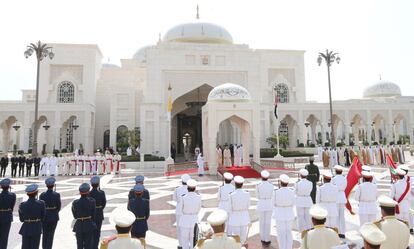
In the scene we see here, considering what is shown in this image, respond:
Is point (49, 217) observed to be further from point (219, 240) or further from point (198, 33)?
point (198, 33)

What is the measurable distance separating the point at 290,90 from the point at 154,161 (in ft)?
62.4

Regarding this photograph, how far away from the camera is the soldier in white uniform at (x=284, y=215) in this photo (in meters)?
4.90

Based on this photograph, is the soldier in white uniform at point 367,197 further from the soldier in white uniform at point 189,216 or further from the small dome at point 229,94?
the small dome at point 229,94

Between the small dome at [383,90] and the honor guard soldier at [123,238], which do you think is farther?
the small dome at [383,90]

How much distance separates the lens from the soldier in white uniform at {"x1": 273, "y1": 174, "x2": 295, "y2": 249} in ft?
16.1

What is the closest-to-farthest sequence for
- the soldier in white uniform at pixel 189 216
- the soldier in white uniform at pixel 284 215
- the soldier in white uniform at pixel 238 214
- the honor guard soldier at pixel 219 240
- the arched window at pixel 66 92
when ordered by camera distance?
the honor guard soldier at pixel 219 240, the soldier in white uniform at pixel 189 216, the soldier in white uniform at pixel 238 214, the soldier in white uniform at pixel 284 215, the arched window at pixel 66 92

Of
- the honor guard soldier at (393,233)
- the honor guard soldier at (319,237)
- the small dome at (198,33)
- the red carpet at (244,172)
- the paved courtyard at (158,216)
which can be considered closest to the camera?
the honor guard soldier at (319,237)

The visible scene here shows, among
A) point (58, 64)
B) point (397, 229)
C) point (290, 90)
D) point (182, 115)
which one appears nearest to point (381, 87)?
point (290, 90)

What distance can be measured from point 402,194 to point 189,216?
13.0 feet

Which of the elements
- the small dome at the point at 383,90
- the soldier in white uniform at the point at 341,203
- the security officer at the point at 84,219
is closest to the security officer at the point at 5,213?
the security officer at the point at 84,219

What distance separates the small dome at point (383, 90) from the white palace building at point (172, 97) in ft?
41.1

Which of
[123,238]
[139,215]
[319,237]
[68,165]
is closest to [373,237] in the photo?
[319,237]

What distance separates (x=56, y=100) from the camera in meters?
→ 29.9

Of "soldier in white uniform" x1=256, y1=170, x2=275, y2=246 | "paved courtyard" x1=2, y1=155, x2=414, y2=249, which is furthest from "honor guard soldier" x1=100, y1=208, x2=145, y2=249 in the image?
"soldier in white uniform" x1=256, y1=170, x2=275, y2=246
